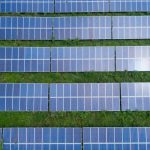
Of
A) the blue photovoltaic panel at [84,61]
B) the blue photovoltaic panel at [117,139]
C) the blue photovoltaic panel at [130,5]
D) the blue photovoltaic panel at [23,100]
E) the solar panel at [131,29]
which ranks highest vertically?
the blue photovoltaic panel at [130,5]

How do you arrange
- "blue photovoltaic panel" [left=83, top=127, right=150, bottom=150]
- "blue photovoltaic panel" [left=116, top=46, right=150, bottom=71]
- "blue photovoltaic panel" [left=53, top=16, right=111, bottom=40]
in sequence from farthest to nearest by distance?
"blue photovoltaic panel" [left=53, top=16, right=111, bottom=40] → "blue photovoltaic panel" [left=116, top=46, right=150, bottom=71] → "blue photovoltaic panel" [left=83, top=127, right=150, bottom=150]

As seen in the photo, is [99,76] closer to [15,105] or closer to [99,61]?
[99,61]

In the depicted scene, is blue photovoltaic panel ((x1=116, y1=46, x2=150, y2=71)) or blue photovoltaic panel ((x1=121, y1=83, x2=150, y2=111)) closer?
blue photovoltaic panel ((x1=121, y1=83, x2=150, y2=111))

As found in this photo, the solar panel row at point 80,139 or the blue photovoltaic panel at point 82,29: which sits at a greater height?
the blue photovoltaic panel at point 82,29

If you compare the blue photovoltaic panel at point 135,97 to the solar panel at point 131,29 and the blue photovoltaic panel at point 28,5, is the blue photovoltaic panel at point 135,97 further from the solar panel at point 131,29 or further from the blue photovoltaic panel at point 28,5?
the blue photovoltaic panel at point 28,5

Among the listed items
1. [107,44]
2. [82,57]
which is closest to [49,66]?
[82,57]

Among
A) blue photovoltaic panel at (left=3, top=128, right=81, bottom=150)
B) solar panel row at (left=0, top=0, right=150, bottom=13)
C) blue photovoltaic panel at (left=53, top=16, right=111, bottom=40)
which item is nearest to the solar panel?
blue photovoltaic panel at (left=53, top=16, right=111, bottom=40)

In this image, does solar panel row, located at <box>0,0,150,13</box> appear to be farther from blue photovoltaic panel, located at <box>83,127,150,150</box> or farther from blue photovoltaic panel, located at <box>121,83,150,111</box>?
blue photovoltaic panel, located at <box>83,127,150,150</box>

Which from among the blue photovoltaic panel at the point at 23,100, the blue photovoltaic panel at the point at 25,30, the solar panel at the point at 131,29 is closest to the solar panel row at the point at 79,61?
the solar panel at the point at 131,29
